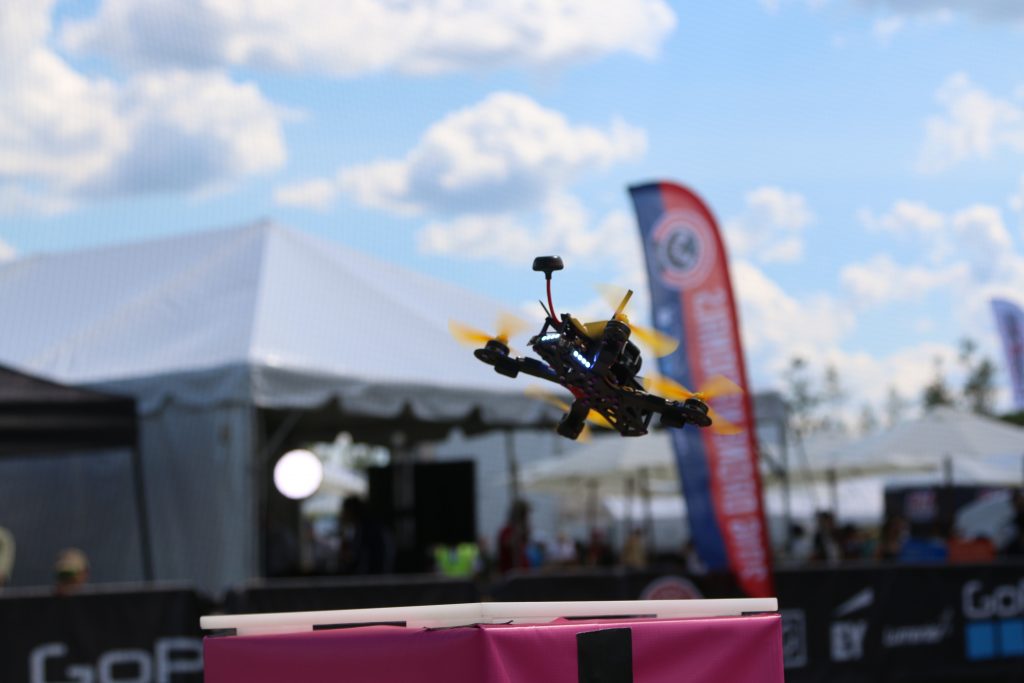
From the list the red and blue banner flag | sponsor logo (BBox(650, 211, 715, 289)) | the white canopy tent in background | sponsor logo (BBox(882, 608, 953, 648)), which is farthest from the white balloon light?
the white canopy tent in background

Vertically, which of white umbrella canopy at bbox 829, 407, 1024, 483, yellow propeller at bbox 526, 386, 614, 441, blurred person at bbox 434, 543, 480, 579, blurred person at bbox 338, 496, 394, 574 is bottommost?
blurred person at bbox 434, 543, 480, 579

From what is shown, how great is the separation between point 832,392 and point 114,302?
90.5m

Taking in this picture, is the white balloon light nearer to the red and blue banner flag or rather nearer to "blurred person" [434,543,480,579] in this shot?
the red and blue banner flag

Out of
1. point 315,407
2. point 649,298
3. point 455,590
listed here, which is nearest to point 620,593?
point 455,590

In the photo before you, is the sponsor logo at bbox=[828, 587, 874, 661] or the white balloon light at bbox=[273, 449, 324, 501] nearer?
the sponsor logo at bbox=[828, 587, 874, 661]

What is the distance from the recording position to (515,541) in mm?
14594

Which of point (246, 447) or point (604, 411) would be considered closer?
point (604, 411)

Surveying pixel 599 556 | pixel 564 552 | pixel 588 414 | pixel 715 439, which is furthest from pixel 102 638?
pixel 564 552

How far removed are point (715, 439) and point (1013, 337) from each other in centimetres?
1077

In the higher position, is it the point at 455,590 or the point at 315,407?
the point at 315,407

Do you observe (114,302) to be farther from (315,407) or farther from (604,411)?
(604,411)

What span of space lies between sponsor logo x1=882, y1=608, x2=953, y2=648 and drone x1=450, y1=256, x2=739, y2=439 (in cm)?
900

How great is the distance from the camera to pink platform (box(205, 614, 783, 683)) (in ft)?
8.20

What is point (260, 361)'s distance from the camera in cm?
1180
